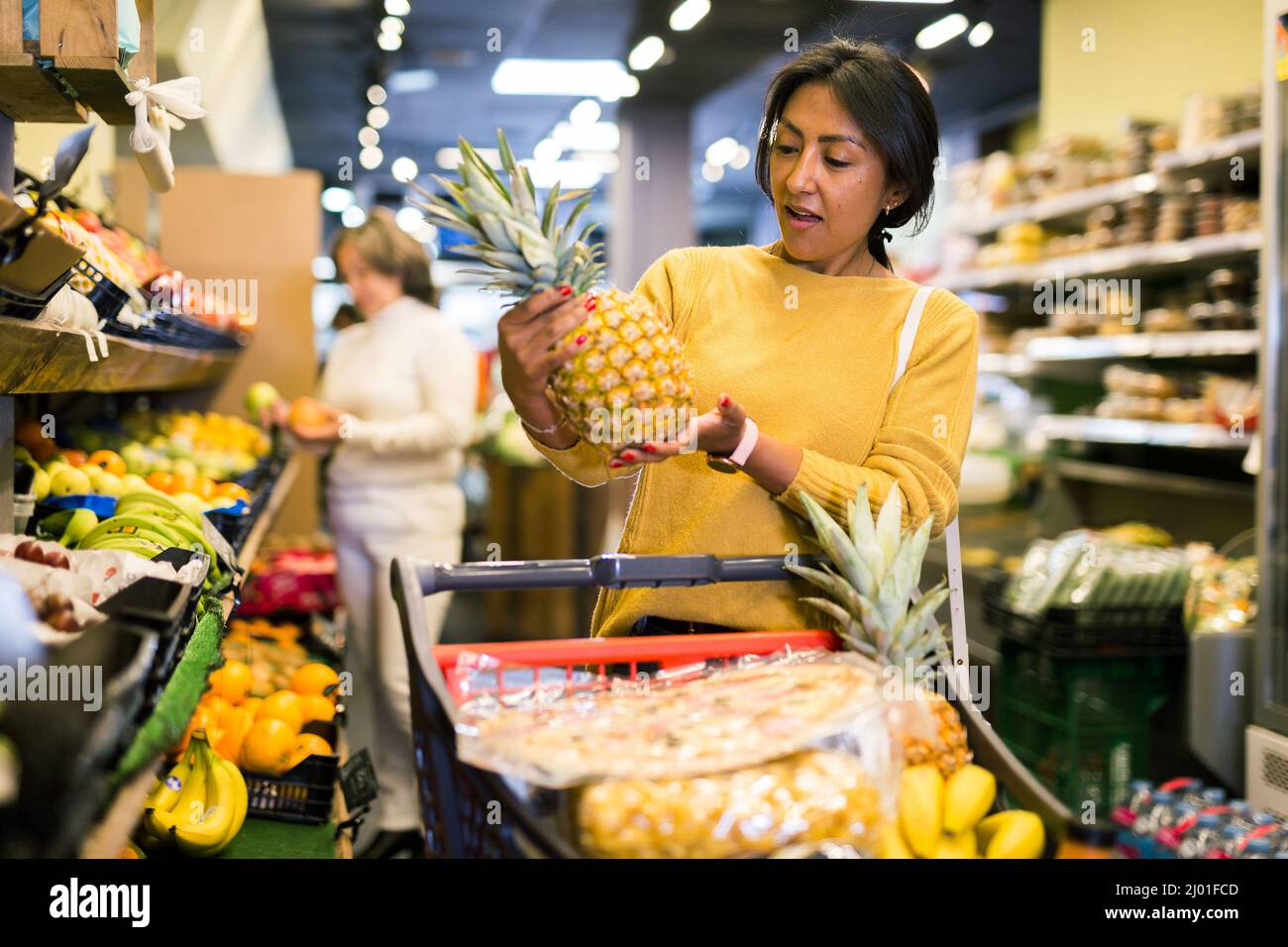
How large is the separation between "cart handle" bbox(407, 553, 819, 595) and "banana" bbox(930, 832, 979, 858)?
493 mm

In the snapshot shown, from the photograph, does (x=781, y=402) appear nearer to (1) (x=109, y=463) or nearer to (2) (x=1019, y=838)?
(2) (x=1019, y=838)

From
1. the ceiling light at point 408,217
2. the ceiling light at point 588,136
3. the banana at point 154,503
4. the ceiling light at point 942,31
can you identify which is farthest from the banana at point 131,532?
the ceiling light at point 408,217

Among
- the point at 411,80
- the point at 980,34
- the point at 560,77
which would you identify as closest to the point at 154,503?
the point at 980,34

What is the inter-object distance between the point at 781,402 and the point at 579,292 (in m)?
0.50

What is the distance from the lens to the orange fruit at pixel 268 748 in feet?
8.30

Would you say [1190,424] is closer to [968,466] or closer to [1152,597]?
[1152,597]

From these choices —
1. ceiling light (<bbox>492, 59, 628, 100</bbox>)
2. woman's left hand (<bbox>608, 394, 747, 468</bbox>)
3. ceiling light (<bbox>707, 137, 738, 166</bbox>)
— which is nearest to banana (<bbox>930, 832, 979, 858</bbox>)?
woman's left hand (<bbox>608, 394, 747, 468</bbox>)

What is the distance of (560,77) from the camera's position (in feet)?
34.4

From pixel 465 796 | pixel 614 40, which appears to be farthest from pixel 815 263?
pixel 614 40

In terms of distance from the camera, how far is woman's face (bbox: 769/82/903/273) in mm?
1877

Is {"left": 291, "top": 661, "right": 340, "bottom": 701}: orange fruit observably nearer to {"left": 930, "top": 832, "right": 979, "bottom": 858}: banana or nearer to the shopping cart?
the shopping cart

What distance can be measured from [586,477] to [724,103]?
1106cm

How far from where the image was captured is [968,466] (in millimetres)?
6594

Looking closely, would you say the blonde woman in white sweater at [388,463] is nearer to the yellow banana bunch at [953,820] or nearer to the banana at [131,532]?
the banana at [131,532]
